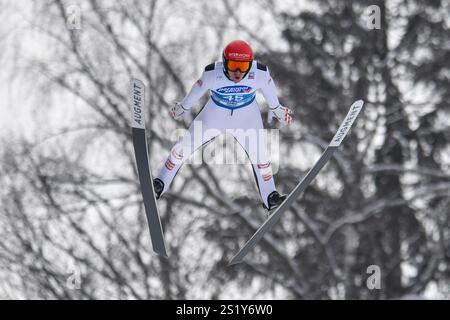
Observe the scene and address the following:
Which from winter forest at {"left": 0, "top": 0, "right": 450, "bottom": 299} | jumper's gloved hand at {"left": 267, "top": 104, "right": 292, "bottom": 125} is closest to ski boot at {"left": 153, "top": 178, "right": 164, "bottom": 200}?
jumper's gloved hand at {"left": 267, "top": 104, "right": 292, "bottom": 125}

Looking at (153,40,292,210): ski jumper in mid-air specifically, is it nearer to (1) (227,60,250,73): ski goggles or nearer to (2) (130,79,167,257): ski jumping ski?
(1) (227,60,250,73): ski goggles

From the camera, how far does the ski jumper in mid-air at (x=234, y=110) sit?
918 centimetres

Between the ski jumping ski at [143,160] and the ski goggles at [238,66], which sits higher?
the ski goggles at [238,66]

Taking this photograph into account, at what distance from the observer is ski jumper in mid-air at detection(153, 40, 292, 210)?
30.1 ft

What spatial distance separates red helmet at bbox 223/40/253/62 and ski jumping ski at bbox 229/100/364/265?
1.63m

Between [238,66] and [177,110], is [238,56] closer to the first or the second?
[238,66]

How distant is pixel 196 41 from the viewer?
68.6ft

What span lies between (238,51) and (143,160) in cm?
138

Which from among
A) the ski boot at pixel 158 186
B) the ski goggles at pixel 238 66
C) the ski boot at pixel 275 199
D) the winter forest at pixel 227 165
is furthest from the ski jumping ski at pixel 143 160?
the winter forest at pixel 227 165

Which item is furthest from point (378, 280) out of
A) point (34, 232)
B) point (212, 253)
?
point (34, 232)

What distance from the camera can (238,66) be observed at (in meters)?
9.04

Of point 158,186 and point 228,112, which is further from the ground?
point 228,112

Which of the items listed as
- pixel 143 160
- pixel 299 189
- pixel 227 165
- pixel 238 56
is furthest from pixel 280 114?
pixel 227 165

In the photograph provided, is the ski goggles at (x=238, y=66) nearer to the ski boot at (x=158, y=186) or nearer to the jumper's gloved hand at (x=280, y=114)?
the jumper's gloved hand at (x=280, y=114)
